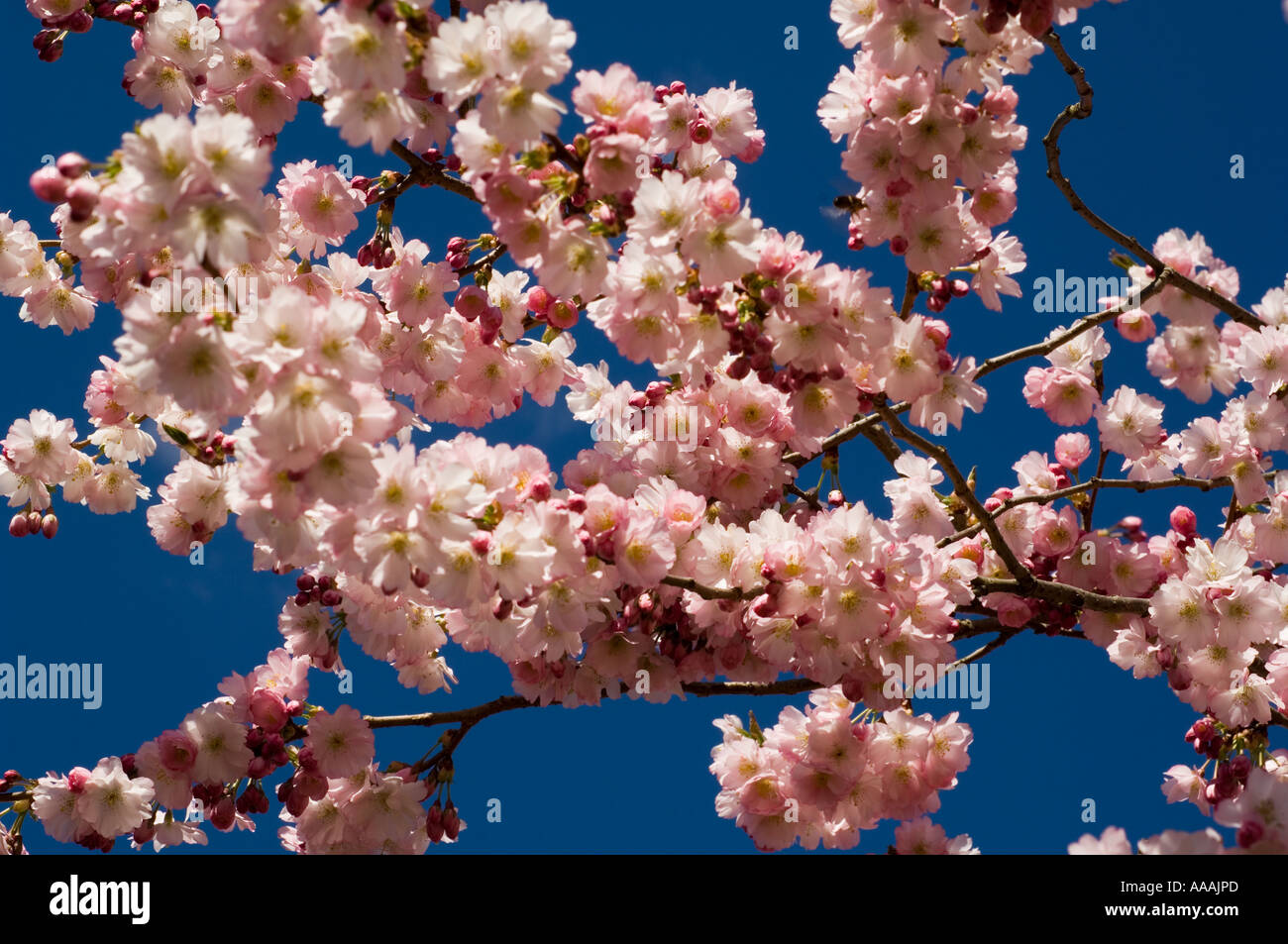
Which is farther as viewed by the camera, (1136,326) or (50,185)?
(1136,326)

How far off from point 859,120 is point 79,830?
317cm

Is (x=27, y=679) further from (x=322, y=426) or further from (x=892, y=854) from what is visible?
(x=892, y=854)

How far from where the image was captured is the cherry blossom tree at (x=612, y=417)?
2.46 metres

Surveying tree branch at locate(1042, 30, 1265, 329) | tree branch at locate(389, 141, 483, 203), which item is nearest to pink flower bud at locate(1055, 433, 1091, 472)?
tree branch at locate(1042, 30, 1265, 329)

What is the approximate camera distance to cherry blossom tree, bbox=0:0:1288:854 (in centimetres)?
246

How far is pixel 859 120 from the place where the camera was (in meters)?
3.21

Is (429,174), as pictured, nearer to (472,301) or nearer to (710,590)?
(472,301)

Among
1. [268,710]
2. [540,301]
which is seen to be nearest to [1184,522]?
[540,301]

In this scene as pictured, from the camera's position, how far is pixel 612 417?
161 inches

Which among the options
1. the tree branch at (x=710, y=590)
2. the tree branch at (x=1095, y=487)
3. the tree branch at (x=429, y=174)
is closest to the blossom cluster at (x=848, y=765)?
the tree branch at (x=710, y=590)

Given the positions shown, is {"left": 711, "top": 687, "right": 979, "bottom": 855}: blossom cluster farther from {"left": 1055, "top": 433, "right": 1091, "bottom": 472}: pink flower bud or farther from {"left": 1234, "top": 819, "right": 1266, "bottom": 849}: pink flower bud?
{"left": 1055, "top": 433, "right": 1091, "bottom": 472}: pink flower bud

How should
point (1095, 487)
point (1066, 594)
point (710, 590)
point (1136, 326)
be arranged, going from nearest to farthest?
1. point (710, 590)
2. point (1066, 594)
3. point (1095, 487)
4. point (1136, 326)
